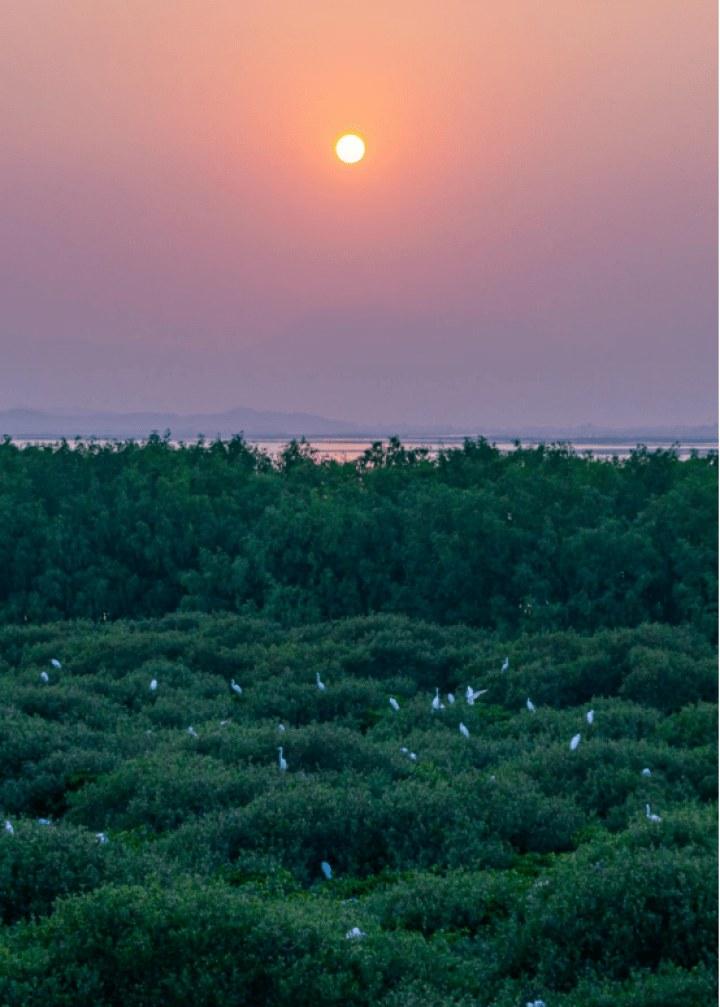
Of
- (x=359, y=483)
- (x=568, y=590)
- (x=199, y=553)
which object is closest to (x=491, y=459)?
(x=359, y=483)

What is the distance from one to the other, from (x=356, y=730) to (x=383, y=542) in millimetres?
7725

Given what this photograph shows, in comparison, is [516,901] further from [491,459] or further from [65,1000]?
[491,459]

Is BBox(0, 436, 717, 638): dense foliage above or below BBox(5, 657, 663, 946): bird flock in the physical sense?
above

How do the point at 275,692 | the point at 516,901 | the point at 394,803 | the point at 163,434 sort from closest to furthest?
1. the point at 516,901
2. the point at 394,803
3. the point at 275,692
4. the point at 163,434

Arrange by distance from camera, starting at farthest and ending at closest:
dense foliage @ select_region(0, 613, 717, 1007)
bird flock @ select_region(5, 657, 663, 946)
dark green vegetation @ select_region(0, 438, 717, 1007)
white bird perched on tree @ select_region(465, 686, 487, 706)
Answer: white bird perched on tree @ select_region(465, 686, 487, 706)
bird flock @ select_region(5, 657, 663, 946)
dark green vegetation @ select_region(0, 438, 717, 1007)
dense foliage @ select_region(0, 613, 717, 1007)

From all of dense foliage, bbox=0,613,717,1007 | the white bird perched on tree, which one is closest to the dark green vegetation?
dense foliage, bbox=0,613,717,1007

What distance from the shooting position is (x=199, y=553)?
2009 cm

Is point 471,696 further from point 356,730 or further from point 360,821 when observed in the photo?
point 360,821

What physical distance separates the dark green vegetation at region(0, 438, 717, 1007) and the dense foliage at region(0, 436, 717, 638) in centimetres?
7

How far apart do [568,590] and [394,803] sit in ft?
32.1

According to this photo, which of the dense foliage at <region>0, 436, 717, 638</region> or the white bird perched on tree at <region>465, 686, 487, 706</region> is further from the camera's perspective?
the dense foliage at <region>0, 436, 717, 638</region>

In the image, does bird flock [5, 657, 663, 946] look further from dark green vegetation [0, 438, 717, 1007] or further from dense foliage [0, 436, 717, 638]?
dense foliage [0, 436, 717, 638]

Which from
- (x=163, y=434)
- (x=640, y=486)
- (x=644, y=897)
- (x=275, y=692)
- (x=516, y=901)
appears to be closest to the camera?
(x=644, y=897)

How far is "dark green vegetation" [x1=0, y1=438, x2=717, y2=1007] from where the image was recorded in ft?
21.2
